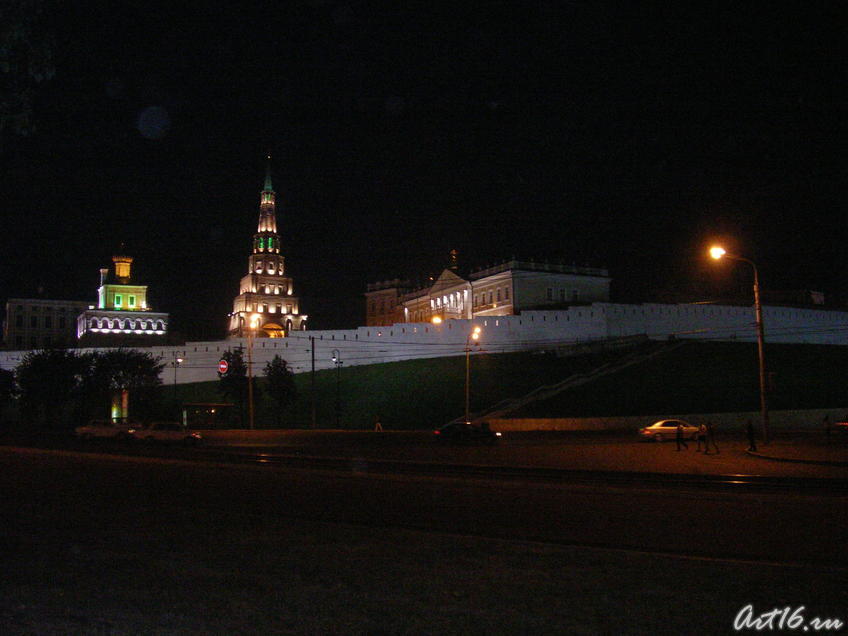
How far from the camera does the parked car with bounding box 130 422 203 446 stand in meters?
36.2

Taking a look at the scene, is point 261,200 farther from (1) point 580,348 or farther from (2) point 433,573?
(2) point 433,573

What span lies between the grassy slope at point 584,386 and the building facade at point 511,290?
1964 centimetres

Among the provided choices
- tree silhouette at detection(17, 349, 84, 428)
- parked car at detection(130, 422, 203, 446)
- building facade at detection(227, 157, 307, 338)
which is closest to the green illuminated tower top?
building facade at detection(227, 157, 307, 338)

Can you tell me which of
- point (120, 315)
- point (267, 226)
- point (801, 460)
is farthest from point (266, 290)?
point (801, 460)

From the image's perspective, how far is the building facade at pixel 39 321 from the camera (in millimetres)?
114750

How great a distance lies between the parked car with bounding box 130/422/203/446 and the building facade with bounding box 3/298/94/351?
272 ft

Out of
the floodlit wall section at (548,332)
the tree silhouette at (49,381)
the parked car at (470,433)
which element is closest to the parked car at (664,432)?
the parked car at (470,433)

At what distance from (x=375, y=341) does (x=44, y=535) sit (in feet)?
204

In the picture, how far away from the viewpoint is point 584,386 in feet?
180

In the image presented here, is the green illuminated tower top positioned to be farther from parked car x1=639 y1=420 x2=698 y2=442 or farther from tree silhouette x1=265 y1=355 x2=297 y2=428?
parked car x1=639 y1=420 x2=698 y2=442

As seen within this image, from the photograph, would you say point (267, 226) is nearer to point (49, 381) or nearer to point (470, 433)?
point (49, 381)

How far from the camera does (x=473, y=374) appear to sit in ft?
200

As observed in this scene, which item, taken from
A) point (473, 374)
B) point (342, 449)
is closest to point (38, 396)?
point (473, 374)

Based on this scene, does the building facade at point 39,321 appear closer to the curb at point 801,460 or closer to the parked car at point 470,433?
the parked car at point 470,433
